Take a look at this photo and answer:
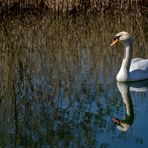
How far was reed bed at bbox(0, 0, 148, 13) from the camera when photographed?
15.1 m

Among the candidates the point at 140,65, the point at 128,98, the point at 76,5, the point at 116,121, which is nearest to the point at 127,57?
the point at 140,65

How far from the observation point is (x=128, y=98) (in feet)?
25.5

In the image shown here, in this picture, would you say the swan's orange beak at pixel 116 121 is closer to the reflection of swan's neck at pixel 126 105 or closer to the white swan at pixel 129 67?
the reflection of swan's neck at pixel 126 105

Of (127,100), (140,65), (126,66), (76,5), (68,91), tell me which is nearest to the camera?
(127,100)

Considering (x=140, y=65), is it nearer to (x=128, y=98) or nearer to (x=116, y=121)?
(x=128, y=98)

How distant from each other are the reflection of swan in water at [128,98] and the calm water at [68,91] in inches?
0.5

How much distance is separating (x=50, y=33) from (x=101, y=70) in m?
3.82

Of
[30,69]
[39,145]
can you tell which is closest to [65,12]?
[30,69]

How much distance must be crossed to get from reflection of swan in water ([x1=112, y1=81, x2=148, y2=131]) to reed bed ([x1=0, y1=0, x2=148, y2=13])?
6.84 metres

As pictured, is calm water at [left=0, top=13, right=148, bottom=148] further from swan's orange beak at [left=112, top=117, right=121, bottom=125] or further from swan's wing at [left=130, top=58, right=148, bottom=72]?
swan's wing at [left=130, top=58, right=148, bottom=72]

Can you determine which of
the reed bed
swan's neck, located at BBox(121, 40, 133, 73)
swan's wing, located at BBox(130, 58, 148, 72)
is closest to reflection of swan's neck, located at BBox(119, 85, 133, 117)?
swan's neck, located at BBox(121, 40, 133, 73)

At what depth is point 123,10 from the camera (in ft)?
49.5

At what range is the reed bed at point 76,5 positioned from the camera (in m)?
15.1

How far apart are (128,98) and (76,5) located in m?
7.89
